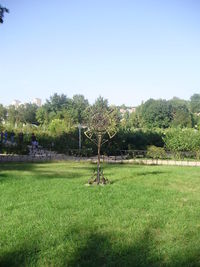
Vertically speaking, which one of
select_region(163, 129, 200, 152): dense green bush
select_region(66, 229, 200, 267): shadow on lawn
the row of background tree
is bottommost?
select_region(66, 229, 200, 267): shadow on lawn

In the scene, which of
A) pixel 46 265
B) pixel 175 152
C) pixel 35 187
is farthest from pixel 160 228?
pixel 175 152

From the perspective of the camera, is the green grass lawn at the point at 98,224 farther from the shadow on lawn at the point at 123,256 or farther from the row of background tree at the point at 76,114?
the row of background tree at the point at 76,114

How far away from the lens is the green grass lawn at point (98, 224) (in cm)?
349

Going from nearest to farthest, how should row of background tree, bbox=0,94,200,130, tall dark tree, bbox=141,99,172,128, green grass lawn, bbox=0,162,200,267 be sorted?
green grass lawn, bbox=0,162,200,267 < row of background tree, bbox=0,94,200,130 < tall dark tree, bbox=141,99,172,128

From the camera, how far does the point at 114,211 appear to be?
5262mm

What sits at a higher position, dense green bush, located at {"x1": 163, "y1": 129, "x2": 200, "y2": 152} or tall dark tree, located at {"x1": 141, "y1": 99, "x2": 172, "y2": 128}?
tall dark tree, located at {"x1": 141, "y1": 99, "x2": 172, "y2": 128}

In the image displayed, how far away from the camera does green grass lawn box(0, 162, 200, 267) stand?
3486mm

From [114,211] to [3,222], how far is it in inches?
76.7

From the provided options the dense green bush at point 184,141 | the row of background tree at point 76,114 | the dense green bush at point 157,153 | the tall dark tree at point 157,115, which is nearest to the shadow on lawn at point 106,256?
the dense green bush at point 157,153

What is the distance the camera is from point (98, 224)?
180 inches

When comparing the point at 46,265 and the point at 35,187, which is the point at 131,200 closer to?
the point at 35,187

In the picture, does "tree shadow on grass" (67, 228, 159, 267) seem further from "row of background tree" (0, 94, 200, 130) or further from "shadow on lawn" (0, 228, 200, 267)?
"row of background tree" (0, 94, 200, 130)

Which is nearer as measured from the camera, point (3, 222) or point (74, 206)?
point (3, 222)

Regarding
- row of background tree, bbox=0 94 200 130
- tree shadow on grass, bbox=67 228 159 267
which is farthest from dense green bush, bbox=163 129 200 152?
row of background tree, bbox=0 94 200 130
